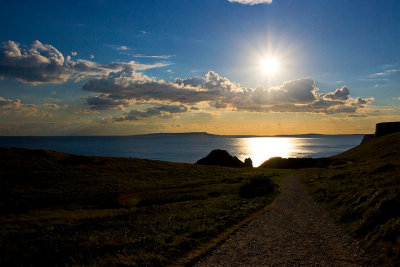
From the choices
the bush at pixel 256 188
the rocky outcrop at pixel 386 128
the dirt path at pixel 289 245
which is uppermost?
the rocky outcrop at pixel 386 128

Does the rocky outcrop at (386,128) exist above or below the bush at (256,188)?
above

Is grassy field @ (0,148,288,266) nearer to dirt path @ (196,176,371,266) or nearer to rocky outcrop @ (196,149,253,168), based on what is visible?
dirt path @ (196,176,371,266)

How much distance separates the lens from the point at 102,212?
3222 centimetres

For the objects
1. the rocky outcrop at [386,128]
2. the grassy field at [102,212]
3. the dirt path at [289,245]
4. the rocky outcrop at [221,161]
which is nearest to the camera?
the dirt path at [289,245]

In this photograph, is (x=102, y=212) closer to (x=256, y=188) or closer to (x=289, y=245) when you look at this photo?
(x=256, y=188)

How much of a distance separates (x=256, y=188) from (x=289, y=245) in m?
22.2

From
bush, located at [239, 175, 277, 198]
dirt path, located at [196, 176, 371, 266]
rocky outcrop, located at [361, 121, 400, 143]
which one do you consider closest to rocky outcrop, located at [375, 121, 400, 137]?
rocky outcrop, located at [361, 121, 400, 143]

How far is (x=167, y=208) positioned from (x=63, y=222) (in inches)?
424

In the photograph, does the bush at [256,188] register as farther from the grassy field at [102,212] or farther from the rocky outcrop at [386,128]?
the rocky outcrop at [386,128]

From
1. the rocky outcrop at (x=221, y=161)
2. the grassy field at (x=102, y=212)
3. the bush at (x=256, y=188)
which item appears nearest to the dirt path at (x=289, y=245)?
the grassy field at (x=102, y=212)

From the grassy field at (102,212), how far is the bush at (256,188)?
14 cm

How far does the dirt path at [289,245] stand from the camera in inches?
528

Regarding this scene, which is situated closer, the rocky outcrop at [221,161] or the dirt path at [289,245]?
the dirt path at [289,245]

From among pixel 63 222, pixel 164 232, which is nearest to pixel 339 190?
pixel 164 232
